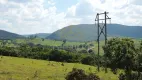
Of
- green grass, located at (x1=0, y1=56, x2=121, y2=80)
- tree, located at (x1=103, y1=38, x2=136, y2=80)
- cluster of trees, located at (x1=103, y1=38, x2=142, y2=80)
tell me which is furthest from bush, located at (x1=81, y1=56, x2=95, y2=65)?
tree, located at (x1=103, y1=38, x2=136, y2=80)

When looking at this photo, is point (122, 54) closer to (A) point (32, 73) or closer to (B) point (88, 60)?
(A) point (32, 73)

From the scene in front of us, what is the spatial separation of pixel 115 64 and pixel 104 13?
28.9 meters

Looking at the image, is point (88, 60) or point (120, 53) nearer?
point (120, 53)

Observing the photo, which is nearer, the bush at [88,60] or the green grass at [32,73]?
the green grass at [32,73]

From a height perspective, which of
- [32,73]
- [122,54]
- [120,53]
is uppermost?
[120,53]

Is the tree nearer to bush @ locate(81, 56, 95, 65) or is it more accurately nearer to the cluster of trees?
the cluster of trees

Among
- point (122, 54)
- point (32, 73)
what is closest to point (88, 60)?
point (32, 73)

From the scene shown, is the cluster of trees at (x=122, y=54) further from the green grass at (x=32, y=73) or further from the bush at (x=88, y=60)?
the bush at (x=88, y=60)

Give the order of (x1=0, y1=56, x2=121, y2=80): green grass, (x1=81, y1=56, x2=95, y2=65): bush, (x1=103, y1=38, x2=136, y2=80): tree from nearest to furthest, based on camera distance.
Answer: (x1=103, y1=38, x2=136, y2=80): tree < (x1=0, y1=56, x2=121, y2=80): green grass < (x1=81, y1=56, x2=95, y2=65): bush

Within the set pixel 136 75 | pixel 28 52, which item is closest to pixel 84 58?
pixel 28 52

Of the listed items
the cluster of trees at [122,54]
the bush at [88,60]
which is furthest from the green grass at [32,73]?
the bush at [88,60]

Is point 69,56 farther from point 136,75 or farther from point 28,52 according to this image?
point 136,75

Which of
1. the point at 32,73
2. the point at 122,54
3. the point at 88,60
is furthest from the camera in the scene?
the point at 88,60

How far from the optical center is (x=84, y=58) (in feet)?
466
